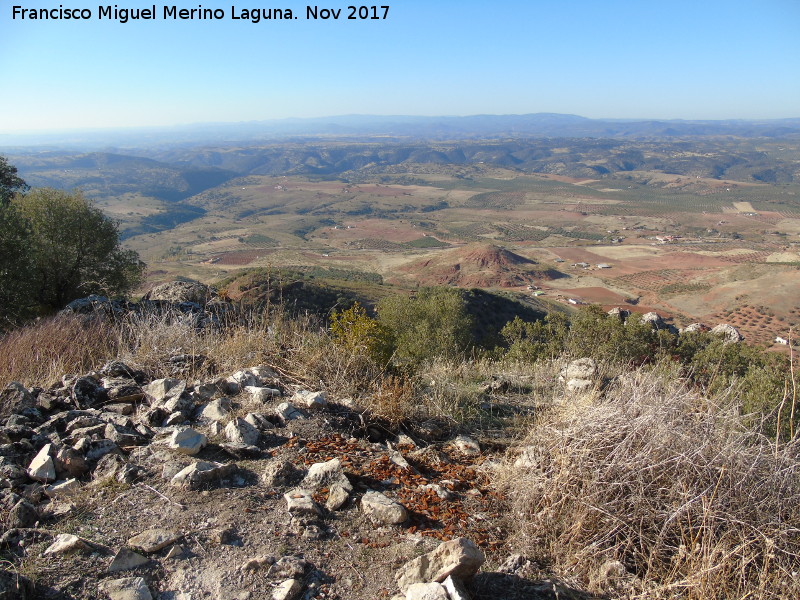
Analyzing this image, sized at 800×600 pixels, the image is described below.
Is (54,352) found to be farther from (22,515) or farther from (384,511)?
(384,511)

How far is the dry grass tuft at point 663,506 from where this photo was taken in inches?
99.4

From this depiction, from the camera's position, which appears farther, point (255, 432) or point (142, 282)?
point (142, 282)

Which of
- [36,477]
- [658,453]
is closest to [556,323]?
[658,453]

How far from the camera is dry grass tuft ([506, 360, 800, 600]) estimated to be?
2.53 metres

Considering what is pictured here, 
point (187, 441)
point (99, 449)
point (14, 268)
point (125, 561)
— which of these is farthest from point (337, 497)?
point (14, 268)

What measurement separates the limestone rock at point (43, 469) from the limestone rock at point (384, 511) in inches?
82.9

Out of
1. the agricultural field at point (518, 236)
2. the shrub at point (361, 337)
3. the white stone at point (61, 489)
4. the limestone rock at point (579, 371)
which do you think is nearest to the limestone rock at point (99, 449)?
the white stone at point (61, 489)

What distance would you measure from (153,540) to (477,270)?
238 ft

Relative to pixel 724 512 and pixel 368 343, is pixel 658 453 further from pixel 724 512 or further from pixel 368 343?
pixel 368 343

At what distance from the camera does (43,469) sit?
10.5 ft

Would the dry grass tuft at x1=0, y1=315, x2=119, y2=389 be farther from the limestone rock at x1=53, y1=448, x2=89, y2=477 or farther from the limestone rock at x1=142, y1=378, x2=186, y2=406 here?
the limestone rock at x1=53, y1=448, x2=89, y2=477

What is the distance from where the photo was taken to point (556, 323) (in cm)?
1558

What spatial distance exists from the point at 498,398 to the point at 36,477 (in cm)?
469

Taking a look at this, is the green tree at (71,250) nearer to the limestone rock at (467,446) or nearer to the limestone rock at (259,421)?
the limestone rock at (259,421)
